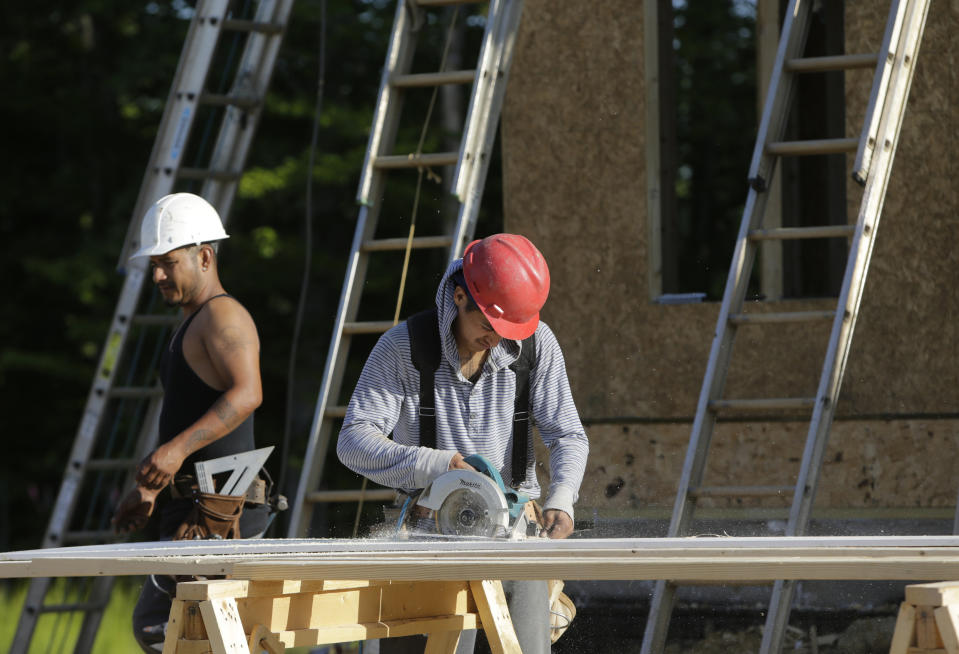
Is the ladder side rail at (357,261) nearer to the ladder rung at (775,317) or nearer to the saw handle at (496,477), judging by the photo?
the ladder rung at (775,317)

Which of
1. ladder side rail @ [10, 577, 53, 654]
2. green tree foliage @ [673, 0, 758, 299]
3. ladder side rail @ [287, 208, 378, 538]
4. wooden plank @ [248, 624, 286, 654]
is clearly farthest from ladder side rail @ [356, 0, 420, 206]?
green tree foliage @ [673, 0, 758, 299]

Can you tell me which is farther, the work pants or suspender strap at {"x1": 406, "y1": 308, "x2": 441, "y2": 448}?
the work pants

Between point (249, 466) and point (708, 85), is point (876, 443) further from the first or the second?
point (708, 85)

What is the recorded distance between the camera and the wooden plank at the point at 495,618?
3830mm

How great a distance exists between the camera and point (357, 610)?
12.4ft

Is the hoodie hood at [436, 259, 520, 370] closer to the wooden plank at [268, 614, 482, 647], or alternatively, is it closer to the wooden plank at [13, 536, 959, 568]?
the wooden plank at [13, 536, 959, 568]

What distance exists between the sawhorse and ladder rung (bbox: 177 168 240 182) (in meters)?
6.10

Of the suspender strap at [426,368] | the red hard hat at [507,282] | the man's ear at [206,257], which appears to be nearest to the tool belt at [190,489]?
the man's ear at [206,257]

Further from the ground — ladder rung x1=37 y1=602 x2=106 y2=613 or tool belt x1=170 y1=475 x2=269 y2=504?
ladder rung x1=37 y1=602 x2=106 y2=613

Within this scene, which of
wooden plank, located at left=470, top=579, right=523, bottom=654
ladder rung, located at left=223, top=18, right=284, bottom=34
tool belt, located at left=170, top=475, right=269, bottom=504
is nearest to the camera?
wooden plank, located at left=470, top=579, right=523, bottom=654

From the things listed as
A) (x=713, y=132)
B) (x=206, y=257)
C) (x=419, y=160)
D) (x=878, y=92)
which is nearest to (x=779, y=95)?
(x=878, y=92)

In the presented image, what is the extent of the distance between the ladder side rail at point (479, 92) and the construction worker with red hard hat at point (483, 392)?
197 cm

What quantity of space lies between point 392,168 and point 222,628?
3859mm

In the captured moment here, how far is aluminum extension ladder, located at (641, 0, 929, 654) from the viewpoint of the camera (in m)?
5.41
